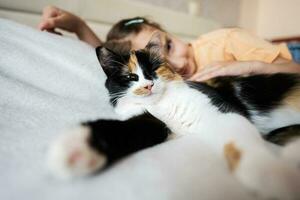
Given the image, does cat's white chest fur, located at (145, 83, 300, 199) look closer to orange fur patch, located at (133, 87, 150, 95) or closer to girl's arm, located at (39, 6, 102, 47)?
orange fur patch, located at (133, 87, 150, 95)

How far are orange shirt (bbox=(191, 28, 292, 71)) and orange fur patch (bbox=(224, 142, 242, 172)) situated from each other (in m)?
0.75

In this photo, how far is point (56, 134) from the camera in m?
Result: 0.54

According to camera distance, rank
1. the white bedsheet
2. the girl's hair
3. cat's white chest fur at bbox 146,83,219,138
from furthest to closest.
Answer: the girl's hair < cat's white chest fur at bbox 146,83,219,138 < the white bedsheet

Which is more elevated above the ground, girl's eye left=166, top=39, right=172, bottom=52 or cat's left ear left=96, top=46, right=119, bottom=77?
cat's left ear left=96, top=46, right=119, bottom=77

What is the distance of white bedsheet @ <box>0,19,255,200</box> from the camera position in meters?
0.34

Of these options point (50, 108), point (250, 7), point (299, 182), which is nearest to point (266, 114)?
point (299, 182)

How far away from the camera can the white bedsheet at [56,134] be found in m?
0.34

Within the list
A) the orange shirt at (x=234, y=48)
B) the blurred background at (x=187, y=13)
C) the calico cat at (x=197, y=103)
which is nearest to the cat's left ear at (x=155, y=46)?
the calico cat at (x=197, y=103)

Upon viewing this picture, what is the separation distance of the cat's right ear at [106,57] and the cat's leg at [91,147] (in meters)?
0.36

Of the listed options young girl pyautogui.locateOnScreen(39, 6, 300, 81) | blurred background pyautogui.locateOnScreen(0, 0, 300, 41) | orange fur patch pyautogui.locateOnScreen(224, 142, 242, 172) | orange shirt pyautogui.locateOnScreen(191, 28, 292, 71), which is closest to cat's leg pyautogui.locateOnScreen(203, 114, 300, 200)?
orange fur patch pyautogui.locateOnScreen(224, 142, 242, 172)

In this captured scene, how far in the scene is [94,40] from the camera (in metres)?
1.36

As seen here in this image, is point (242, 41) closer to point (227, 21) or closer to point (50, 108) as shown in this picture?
point (50, 108)

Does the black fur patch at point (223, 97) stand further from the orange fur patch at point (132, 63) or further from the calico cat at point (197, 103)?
the orange fur patch at point (132, 63)

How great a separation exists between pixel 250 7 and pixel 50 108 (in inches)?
106
